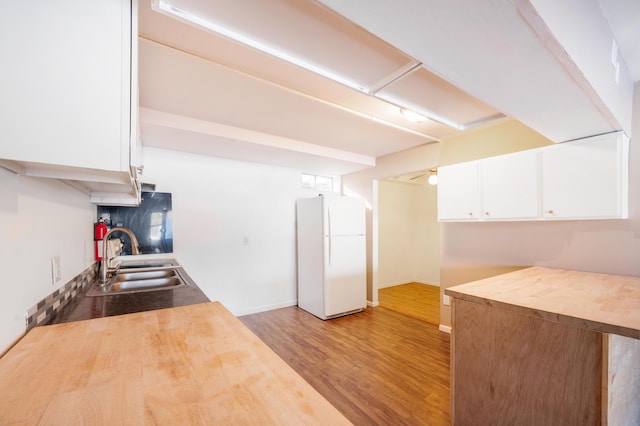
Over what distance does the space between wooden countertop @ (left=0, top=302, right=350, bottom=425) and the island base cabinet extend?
1276 millimetres

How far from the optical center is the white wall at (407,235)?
561cm

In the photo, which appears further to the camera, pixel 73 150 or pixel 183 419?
pixel 73 150

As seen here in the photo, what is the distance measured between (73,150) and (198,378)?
84 centimetres

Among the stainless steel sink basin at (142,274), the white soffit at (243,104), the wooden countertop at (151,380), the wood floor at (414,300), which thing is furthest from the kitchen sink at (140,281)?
the wood floor at (414,300)

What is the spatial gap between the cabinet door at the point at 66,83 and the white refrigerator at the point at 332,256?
112 inches

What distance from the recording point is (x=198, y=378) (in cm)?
73

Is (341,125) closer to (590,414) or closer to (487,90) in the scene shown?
(487,90)

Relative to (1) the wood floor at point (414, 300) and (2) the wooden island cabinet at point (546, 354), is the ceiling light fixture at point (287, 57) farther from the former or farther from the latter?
(1) the wood floor at point (414, 300)

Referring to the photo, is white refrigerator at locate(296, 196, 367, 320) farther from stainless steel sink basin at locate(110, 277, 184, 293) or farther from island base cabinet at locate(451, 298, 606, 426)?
island base cabinet at locate(451, 298, 606, 426)

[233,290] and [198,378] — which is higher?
[198,378]

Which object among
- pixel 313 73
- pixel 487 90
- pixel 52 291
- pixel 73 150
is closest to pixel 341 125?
pixel 313 73

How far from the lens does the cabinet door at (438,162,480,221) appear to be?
2.59 metres

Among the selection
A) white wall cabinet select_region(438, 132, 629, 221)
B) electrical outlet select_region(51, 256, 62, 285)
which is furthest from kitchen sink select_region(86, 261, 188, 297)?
white wall cabinet select_region(438, 132, 629, 221)

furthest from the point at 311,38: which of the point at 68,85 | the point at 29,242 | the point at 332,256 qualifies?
the point at 332,256
